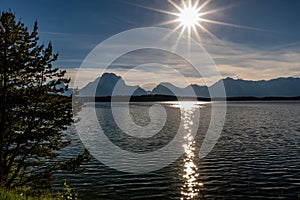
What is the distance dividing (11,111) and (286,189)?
89.4 ft

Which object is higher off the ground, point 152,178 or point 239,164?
point 239,164

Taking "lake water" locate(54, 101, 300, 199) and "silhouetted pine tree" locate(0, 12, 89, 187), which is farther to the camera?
"lake water" locate(54, 101, 300, 199)

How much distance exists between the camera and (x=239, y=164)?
141ft

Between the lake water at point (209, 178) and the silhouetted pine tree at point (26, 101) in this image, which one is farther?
the lake water at point (209, 178)

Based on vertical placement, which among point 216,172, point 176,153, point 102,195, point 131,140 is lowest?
point 102,195

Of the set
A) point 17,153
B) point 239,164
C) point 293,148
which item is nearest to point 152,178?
point 239,164

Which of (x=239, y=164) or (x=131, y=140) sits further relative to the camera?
(x=131, y=140)

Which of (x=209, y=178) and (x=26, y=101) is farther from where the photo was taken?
(x=209, y=178)

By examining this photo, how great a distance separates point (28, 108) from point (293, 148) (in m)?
46.6

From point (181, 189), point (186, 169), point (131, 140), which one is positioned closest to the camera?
point (181, 189)

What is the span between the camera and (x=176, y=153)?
52.8 metres

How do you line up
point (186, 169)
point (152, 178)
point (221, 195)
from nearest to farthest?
1. point (221, 195)
2. point (152, 178)
3. point (186, 169)

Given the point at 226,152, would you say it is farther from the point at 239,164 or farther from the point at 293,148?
the point at 293,148

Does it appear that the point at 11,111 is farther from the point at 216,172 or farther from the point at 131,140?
the point at 131,140
